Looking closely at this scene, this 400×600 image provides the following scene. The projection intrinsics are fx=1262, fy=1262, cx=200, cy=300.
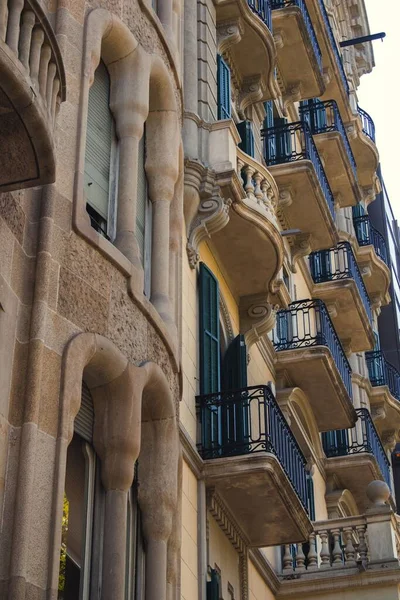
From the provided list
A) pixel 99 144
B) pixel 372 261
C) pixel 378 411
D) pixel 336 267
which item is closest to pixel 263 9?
pixel 336 267

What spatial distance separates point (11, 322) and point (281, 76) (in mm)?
16616

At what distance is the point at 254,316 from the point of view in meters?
18.9

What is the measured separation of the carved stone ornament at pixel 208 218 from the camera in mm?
16562

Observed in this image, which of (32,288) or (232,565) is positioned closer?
(32,288)

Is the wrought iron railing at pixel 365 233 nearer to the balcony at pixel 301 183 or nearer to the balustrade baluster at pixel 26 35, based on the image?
the balcony at pixel 301 183

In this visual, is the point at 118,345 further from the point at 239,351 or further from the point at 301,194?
the point at 301,194

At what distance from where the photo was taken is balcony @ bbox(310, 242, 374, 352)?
2673 cm

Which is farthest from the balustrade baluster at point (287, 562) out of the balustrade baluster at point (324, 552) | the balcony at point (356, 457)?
the balcony at point (356, 457)

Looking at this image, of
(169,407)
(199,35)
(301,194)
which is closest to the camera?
(169,407)

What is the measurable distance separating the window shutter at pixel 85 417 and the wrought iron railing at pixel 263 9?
11.1 meters

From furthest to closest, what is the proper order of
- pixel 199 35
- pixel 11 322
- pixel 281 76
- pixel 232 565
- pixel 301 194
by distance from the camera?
pixel 281 76, pixel 301 194, pixel 199 35, pixel 232 565, pixel 11 322

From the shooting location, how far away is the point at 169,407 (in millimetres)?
12141

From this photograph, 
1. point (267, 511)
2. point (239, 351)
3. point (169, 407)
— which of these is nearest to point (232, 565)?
point (267, 511)

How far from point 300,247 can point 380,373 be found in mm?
8643
